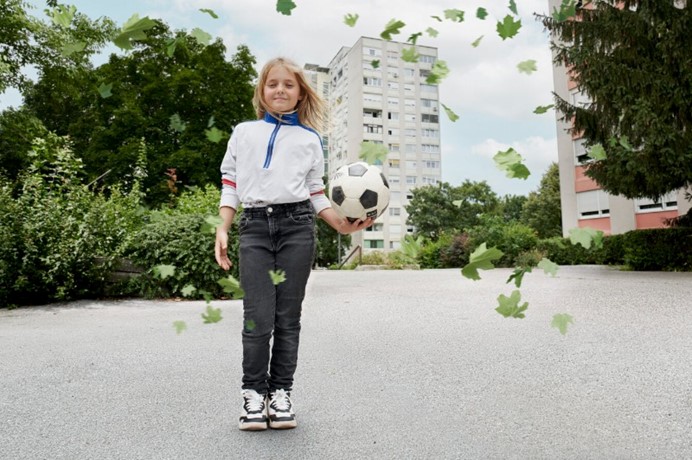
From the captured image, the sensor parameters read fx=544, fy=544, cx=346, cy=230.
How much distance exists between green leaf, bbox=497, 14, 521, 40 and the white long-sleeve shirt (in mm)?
1043

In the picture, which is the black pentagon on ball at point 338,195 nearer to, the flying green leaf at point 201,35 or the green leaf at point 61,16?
the flying green leaf at point 201,35

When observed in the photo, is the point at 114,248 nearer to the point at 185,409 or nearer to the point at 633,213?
the point at 185,409

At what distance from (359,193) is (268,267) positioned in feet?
2.03

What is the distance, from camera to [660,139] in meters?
11.5

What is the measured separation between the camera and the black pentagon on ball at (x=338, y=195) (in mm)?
2856

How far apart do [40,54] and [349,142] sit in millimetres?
49147

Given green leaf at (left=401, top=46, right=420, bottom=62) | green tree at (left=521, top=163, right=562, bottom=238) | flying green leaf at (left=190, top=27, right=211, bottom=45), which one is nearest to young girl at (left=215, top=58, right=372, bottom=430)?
flying green leaf at (left=190, top=27, right=211, bottom=45)

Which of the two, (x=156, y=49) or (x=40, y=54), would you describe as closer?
(x=40, y=54)

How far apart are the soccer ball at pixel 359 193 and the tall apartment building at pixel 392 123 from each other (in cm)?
6195

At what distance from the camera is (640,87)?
12.3 meters

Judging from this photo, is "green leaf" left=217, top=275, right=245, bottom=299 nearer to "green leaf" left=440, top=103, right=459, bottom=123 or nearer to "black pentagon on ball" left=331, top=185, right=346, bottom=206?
"black pentagon on ball" left=331, top=185, right=346, bottom=206

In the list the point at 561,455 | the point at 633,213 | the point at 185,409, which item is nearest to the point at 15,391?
the point at 185,409

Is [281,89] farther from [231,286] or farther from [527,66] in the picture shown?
[527,66]

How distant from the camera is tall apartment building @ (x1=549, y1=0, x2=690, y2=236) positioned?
77.6ft
